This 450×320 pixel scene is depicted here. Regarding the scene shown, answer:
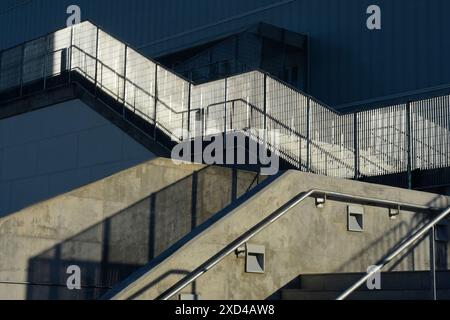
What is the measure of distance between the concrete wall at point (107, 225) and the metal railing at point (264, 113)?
11.7 ft

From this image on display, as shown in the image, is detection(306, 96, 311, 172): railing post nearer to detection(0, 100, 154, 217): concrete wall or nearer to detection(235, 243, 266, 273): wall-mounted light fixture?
detection(0, 100, 154, 217): concrete wall

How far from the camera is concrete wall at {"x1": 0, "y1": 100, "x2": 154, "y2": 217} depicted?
60.0 ft

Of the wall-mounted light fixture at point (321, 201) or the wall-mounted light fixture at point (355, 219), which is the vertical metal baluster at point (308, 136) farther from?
the wall-mounted light fixture at point (321, 201)

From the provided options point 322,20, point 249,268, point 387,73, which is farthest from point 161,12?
point 249,268

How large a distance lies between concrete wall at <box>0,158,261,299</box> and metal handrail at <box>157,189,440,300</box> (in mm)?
3058

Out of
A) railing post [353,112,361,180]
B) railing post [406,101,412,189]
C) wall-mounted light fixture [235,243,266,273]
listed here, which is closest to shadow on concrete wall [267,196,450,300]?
wall-mounted light fixture [235,243,266,273]

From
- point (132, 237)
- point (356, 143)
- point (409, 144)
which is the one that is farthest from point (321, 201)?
point (356, 143)

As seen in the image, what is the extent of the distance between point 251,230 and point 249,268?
730mm

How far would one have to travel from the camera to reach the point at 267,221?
10.2 metres

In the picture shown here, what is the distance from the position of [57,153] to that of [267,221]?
1012 cm

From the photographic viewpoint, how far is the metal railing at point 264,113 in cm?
1744

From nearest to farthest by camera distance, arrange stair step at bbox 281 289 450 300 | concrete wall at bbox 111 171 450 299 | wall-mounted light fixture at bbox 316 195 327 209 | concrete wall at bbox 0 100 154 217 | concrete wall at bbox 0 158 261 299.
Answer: stair step at bbox 281 289 450 300 < concrete wall at bbox 111 171 450 299 < wall-mounted light fixture at bbox 316 195 327 209 < concrete wall at bbox 0 158 261 299 < concrete wall at bbox 0 100 154 217

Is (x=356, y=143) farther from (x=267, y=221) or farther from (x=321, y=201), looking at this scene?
(x=267, y=221)
